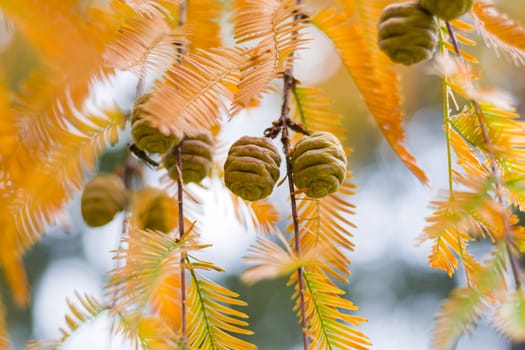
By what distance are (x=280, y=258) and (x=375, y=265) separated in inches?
172

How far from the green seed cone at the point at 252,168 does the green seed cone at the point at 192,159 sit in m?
0.09

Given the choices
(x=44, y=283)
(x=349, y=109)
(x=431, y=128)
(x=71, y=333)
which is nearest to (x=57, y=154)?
(x=71, y=333)

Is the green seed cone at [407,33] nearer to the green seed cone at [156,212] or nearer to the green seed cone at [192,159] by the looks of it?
the green seed cone at [192,159]

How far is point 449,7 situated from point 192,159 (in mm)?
341

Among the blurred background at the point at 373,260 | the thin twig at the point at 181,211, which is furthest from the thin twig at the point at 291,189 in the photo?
the blurred background at the point at 373,260

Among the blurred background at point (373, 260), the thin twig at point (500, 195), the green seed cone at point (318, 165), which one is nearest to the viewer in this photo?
the thin twig at point (500, 195)

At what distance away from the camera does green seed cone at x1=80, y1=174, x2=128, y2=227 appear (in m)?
0.91

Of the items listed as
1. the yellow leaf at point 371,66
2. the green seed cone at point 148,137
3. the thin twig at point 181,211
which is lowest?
the thin twig at point 181,211

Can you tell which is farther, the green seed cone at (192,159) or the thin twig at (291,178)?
the green seed cone at (192,159)

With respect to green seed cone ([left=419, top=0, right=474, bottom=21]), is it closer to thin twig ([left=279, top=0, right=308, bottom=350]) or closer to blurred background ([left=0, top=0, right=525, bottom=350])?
thin twig ([left=279, top=0, right=308, bottom=350])

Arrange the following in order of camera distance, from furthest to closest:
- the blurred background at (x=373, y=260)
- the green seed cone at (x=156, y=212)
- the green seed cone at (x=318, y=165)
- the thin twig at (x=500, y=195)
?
the blurred background at (x=373, y=260), the green seed cone at (x=156, y=212), the green seed cone at (x=318, y=165), the thin twig at (x=500, y=195)

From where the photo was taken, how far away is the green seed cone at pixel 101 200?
2.98ft

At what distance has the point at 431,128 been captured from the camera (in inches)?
156

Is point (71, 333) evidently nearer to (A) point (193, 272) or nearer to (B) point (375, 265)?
(A) point (193, 272)
